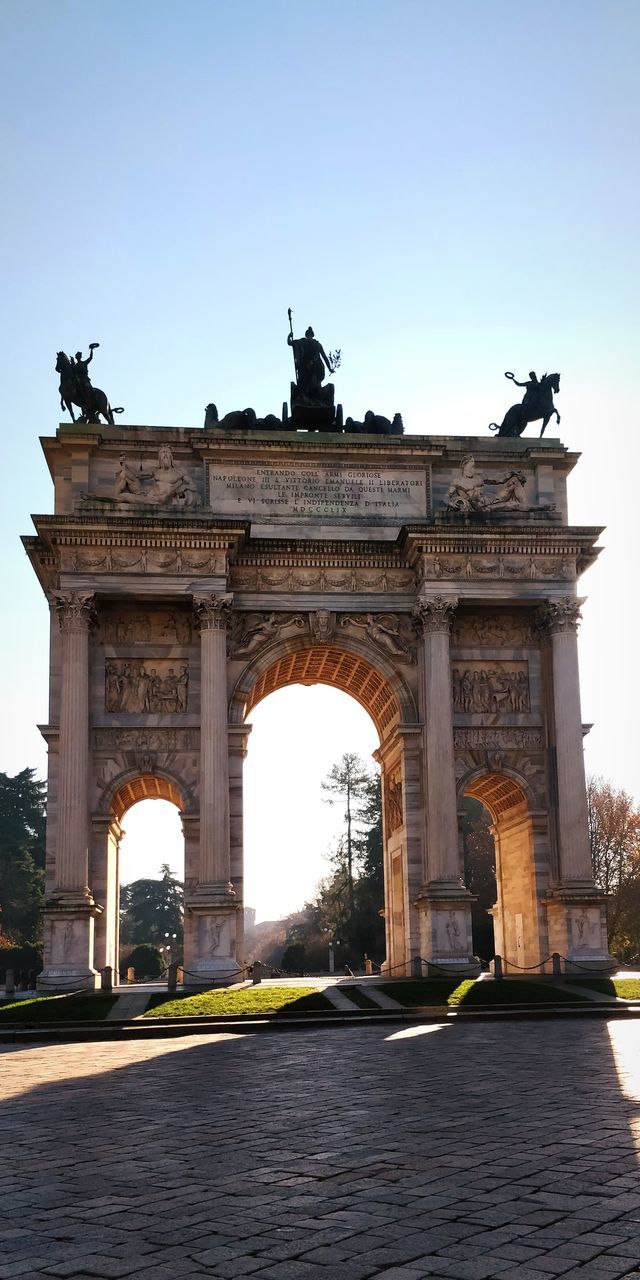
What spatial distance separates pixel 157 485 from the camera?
3959 centimetres

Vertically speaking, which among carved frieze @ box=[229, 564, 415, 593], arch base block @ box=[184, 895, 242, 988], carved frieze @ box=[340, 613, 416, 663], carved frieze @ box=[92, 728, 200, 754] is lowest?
arch base block @ box=[184, 895, 242, 988]

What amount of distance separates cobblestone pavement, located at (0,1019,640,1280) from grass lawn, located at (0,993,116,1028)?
31.5ft

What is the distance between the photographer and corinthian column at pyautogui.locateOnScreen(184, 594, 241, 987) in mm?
35406

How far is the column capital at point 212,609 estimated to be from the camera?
3800 cm

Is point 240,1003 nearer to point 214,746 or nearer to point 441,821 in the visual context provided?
point 214,746

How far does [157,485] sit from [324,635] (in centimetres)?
717

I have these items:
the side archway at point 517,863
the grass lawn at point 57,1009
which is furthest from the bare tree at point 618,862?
the grass lawn at point 57,1009

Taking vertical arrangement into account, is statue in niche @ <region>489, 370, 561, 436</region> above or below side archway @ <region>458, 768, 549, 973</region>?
above

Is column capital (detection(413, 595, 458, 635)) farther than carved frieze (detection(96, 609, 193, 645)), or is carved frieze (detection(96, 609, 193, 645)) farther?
carved frieze (detection(96, 609, 193, 645))

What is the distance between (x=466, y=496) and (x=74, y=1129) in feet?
101

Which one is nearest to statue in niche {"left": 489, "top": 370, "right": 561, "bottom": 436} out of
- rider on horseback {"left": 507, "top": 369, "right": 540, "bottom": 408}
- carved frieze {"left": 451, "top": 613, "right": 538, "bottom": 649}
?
rider on horseback {"left": 507, "top": 369, "right": 540, "bottom": 408}

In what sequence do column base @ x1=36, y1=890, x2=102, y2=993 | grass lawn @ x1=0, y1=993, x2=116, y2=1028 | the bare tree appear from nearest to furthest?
grass lawn @ x1=0, y1=993, x2=116, y2=1028 < column base @ x1=36, y1=890, x2=102, y2=993 < the bare tree

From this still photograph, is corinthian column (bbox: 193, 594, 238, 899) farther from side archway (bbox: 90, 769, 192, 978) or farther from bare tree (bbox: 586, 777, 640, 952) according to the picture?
bare tree (bbox: 586, 777, 640, 952)

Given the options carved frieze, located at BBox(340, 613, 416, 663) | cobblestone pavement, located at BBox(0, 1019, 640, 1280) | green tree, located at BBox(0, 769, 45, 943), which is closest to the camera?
cobblestone pavement, located at BBox(0, 1019, 640, 1280)
